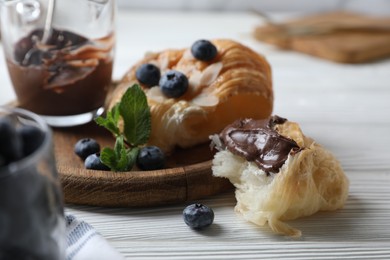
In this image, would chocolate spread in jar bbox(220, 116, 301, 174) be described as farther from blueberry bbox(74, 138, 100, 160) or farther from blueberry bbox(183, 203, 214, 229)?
blueberry bbox(74, 138, 100, 160)

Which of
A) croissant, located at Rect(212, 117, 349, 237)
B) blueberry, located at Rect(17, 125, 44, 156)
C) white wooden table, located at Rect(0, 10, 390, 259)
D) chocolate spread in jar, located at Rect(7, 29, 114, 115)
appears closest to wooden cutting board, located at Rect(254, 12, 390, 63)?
white wooden table, located at Rect(0, 10, 390, 259)

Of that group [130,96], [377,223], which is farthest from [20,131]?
[377,223]

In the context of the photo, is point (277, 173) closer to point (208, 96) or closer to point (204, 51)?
point (208, 96)

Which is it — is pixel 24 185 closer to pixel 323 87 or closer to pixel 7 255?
pixel 7 255

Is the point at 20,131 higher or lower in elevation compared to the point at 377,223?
higher

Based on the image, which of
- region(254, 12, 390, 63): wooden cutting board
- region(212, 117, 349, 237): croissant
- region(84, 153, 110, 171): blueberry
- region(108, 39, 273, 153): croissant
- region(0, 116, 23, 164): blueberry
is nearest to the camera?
region(0, 116, 23, 164): blueberry

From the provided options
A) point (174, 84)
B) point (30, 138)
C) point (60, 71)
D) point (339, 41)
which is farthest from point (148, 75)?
point (339, 41)
